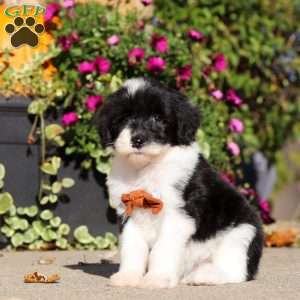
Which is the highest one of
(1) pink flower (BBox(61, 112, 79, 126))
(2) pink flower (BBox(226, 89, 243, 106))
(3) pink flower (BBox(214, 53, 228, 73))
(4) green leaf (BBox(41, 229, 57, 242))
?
(3) pink flower (BBox(214, 53, 228, 73))

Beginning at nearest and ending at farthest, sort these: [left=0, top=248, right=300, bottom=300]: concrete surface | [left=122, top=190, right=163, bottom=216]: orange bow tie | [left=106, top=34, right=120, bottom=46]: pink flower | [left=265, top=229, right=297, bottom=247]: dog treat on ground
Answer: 1. [left=0, top=248, right=300, bottom=300]: concrete surface
2. [left=122, top=190, right=163, bottom=216]: orange bow tie
3. [left=106, top=34, right=120, bottom=46]: pink flower
4. [left=265, top=229, right=297, bottom=247]: dog treat on ground

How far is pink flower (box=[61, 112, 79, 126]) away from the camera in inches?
292

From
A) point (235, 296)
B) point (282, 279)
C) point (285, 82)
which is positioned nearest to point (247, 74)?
point (285, 82)

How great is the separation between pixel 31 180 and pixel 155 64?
5.09ft

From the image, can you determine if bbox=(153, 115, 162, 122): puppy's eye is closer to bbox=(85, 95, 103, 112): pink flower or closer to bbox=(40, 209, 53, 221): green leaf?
bbox=(85, 95, 103, 112): pink flower

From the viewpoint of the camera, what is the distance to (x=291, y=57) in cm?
1084

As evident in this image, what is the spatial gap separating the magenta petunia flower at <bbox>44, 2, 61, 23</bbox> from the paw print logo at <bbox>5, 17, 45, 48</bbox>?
7.3 inches

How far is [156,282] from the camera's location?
16.6ft

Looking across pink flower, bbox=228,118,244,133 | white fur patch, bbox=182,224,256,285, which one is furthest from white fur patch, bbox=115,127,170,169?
pink flower, bbox=228,118,244,133

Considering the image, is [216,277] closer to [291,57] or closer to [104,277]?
[104,277]

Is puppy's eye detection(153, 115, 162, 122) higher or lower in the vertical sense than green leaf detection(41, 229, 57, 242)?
higher

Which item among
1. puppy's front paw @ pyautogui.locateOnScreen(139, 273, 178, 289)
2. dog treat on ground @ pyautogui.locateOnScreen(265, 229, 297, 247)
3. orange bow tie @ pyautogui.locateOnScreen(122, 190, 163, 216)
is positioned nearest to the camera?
puppy's front paw @ pyautogui.locateOnScreen(139, 273, 178, 289)

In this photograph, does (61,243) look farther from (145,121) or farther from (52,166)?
(145,121)

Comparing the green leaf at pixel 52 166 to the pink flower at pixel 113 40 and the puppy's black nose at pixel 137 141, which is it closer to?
the pink flower at pixel 113 40
